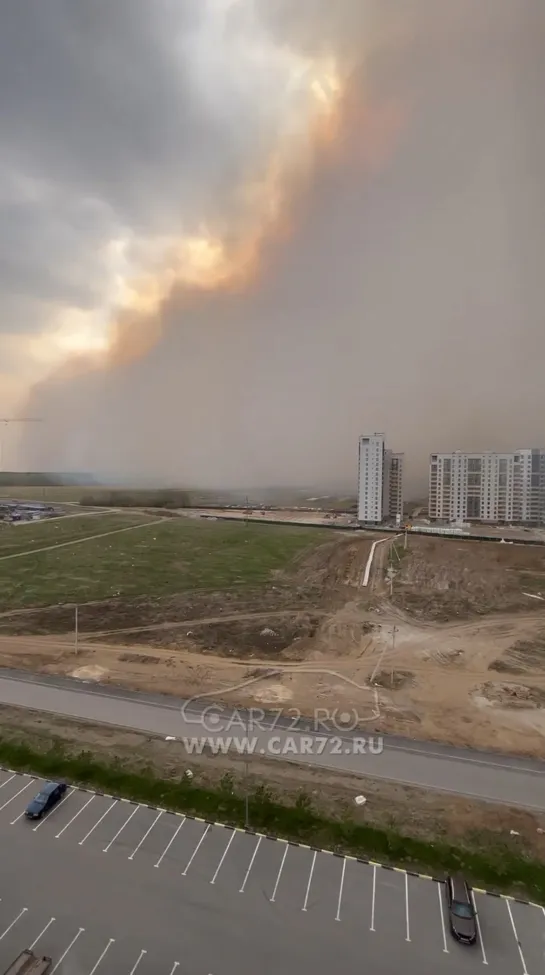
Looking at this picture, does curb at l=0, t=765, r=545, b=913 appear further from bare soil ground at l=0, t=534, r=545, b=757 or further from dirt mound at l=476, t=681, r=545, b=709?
dirt mound at l=476, t=681, r=545, b=709

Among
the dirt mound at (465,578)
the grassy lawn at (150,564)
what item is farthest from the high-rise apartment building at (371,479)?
the dirt mound at (465,578)

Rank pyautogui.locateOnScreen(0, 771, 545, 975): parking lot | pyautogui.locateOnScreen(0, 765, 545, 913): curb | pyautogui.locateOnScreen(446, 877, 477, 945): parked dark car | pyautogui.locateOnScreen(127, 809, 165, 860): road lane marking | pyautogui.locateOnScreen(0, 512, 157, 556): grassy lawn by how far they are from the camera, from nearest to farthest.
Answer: pyautogui.locateOnScreen(0, 771, 545, 975): parking lot < pyautogui.locateOnScreen(446, 877, 477, 945): parked dark car < pyautogui.locateOnScreen(0, 765, 545, 913): curb < pyautogui.locateOnScreen(127, 809, 165, 860): road lane marking < pyautogui.locateOnScreen(0, 512, 157, 556): grassy lawn

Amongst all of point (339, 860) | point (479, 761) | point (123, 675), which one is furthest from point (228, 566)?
point (339, 860)

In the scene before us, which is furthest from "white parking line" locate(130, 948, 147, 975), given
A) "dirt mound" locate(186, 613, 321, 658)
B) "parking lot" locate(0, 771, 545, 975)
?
"dirt mound" locate(186, 613, 321, 658)

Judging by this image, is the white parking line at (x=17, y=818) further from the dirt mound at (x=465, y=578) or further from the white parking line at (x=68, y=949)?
the dirt mound at (x=465, y=578)

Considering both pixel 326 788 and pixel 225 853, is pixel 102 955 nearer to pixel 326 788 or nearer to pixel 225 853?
pixel 225 853

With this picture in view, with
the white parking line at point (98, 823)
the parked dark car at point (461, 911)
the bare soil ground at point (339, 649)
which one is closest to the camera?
the parked dark car at point (461, 911)

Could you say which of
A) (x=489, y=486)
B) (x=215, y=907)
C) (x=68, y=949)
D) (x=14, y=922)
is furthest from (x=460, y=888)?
(x=489, y=486)
